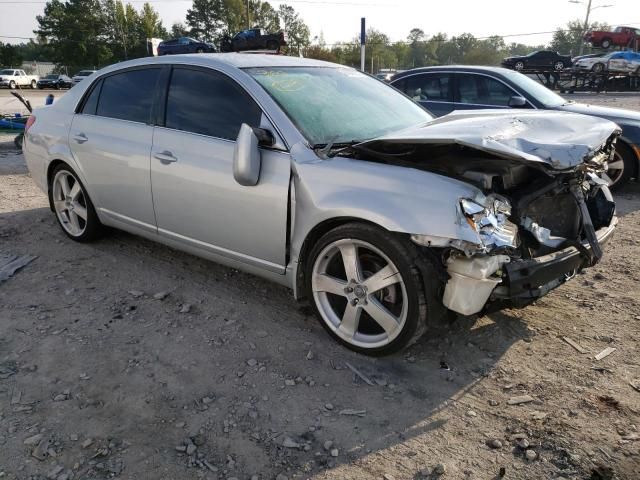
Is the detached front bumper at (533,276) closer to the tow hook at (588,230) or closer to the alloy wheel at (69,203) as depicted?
the tow hook at (588,230)

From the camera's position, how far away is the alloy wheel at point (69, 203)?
186 inches

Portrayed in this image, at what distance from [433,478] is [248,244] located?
181cm

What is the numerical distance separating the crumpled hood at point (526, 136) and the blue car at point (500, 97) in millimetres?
3464

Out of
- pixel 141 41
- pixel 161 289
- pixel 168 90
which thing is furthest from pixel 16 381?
pixel 141 41

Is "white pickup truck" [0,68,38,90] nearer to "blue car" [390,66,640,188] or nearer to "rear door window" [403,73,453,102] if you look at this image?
"blue car" [390,66,640,188]

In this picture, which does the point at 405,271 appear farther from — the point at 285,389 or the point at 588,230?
the point at 588,230

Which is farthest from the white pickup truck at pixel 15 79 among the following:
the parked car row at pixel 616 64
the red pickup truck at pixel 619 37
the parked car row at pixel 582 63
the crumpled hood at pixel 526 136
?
the crumpled hood at pixel 526 136

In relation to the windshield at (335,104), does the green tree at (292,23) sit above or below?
above

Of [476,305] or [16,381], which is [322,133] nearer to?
[476,305]

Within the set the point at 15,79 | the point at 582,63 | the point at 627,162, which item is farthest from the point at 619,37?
the point at 15,79

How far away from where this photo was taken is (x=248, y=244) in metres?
3.33

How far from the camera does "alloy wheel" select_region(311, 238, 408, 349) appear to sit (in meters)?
2.83

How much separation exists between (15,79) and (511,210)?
153 ft

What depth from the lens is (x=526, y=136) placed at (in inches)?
113
